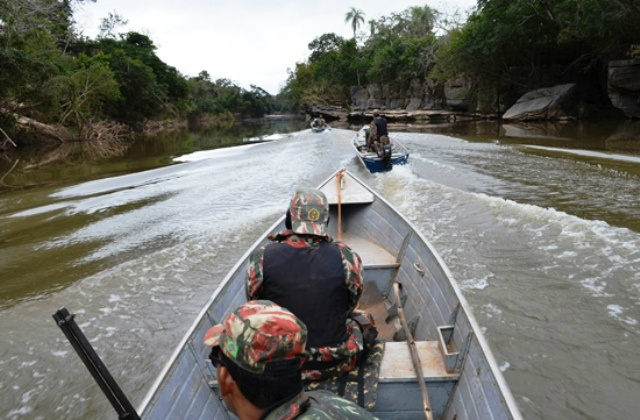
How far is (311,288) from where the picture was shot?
2.24 m

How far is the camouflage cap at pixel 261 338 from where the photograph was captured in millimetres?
1187

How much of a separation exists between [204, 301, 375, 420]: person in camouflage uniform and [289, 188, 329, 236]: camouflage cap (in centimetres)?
120

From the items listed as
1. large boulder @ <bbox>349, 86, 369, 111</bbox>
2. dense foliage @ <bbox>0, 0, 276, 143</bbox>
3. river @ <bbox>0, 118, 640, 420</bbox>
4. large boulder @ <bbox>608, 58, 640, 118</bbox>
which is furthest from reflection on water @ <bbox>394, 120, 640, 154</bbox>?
large boulder @ <bbox>349, 86, 369, 111</bbox>

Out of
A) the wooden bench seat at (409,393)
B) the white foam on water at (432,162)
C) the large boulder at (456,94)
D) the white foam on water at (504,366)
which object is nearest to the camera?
the wooden bench seat at (409,393)

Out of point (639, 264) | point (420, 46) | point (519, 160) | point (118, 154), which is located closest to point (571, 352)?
point (639, 264)

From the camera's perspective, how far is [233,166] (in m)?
15.8

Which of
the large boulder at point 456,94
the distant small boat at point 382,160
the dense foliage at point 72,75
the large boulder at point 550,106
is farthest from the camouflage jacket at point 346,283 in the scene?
the large boulder at point 456,94

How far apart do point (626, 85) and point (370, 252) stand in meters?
21.7

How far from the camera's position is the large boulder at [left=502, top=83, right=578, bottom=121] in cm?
2517

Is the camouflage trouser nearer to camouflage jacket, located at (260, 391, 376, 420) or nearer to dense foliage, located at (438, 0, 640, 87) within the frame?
camouflage jacket, located at (260, 391, 376, 420)

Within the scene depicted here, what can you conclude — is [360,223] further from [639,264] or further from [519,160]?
[519,160]

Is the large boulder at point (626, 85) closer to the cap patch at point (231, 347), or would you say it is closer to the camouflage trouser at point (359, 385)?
the camouflage trouser at point (359, 385)

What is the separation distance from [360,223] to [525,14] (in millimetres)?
23153

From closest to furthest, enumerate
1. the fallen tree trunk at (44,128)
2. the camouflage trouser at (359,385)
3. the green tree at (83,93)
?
the camouflage trouser at (359,385), the fallen tree trunk at (44,128), the green tree at (83,93)
